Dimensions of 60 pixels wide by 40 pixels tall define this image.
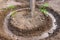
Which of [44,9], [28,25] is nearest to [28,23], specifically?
[28,25]

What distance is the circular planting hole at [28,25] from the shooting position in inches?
82.2

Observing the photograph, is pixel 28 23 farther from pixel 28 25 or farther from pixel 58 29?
pixel 58 29

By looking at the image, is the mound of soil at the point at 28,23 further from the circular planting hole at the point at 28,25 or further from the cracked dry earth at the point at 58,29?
the cracked dry earth at the point at 58,29

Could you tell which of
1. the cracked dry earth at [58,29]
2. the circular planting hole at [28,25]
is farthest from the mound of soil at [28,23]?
the cracked dry earth at [58,29]

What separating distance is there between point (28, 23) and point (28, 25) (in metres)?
0.04

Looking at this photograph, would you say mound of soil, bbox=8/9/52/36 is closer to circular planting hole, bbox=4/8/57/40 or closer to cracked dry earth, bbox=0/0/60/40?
circular planting hole, bbox=4/8/57/40

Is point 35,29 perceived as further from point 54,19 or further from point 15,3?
point 15,3

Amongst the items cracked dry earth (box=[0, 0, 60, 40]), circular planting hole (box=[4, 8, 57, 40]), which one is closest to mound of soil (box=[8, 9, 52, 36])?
circular planting hole (box=[4, 8, 57, 40])

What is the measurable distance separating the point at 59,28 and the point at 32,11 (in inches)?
16.7

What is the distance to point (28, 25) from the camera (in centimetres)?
217

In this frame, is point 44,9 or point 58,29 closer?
point 58,29

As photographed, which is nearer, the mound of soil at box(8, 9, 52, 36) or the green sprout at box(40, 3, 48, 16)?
the mound of soil at box(8, 9, 52, 36)

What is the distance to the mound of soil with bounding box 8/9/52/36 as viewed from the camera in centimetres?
212

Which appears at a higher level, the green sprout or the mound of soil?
the green sprout
